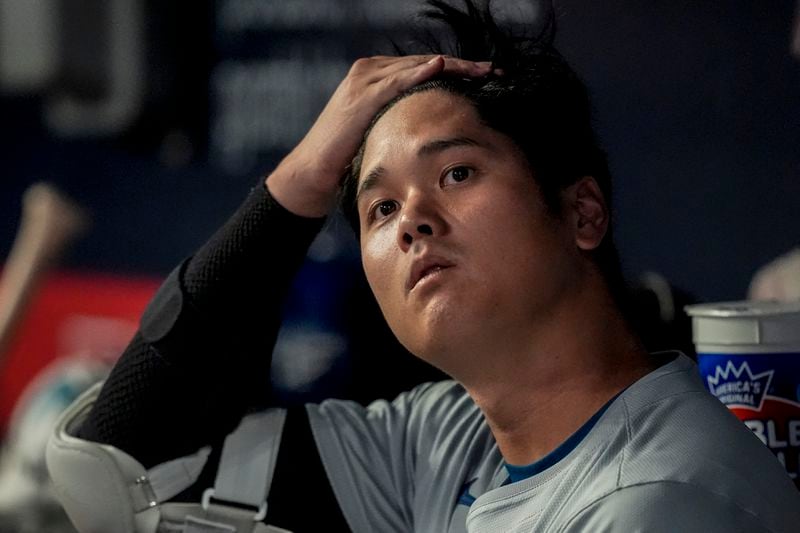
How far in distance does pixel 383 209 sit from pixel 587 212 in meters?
0.18

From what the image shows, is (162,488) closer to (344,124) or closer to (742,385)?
(344,124)

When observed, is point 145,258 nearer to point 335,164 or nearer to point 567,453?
point 335,164

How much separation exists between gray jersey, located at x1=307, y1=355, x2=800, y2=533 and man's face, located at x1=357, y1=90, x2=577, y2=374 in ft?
0.38

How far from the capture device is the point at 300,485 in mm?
1099

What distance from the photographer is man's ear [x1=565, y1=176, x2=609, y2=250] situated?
934 millimetres

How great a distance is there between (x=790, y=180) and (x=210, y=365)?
65 cm

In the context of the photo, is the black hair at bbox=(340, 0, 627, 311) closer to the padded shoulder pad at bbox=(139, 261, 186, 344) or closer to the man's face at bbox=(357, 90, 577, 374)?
the man's face at bbox=(357, 90, 577, 374)

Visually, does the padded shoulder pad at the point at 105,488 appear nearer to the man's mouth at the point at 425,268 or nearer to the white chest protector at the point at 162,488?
the white chest protector at the point at 162,488

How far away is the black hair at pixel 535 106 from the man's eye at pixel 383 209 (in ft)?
0.26

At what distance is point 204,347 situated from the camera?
44.0 inches

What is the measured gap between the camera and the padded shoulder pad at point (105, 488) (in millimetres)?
1081

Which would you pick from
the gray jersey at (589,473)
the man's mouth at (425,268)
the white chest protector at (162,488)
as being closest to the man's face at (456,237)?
the man's mouth at (425,268)

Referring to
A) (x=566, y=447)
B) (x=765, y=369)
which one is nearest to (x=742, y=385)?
→ (x=765, y=369)

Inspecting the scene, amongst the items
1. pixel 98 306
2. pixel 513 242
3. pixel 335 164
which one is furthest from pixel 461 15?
pixel 98 306
